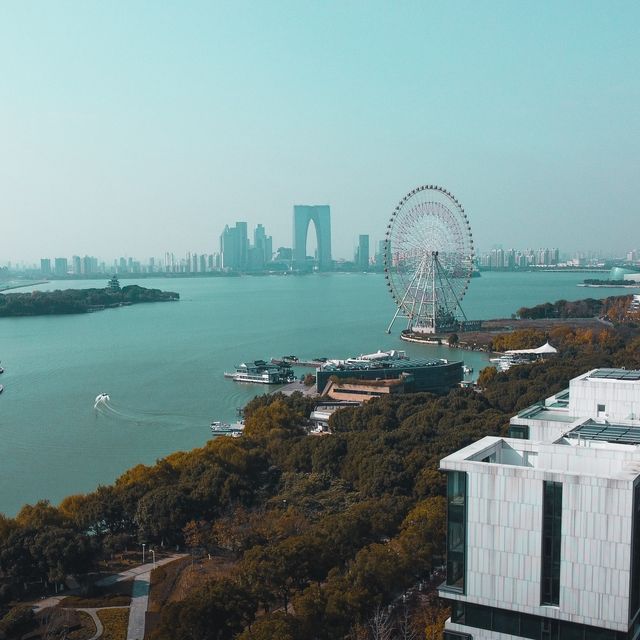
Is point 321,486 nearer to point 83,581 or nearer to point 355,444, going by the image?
point 355,444

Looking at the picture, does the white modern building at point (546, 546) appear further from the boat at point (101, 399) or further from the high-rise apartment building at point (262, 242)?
the high-rise apartment building at point (262, 242)

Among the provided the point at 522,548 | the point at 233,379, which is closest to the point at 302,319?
the point at 233,379

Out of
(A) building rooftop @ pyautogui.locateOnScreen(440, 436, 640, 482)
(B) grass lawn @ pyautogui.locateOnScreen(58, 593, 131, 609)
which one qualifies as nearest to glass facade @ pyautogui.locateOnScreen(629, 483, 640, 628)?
(A) building rooftop @ pyautogui.locateOnScreen(440, 436, 640, 482)

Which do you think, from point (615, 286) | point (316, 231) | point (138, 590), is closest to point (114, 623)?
point (138, 590)

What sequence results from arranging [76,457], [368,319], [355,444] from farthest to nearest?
1. [368,319]
2. [76,457]
3. [355,444]

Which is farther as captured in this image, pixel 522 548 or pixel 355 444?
pixel 355 444

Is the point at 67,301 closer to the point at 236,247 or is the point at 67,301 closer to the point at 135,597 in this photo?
the point at 135,597

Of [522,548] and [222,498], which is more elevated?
[522,548]

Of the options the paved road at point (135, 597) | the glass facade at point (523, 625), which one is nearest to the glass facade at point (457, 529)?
the glass facade at point (523, 625)
